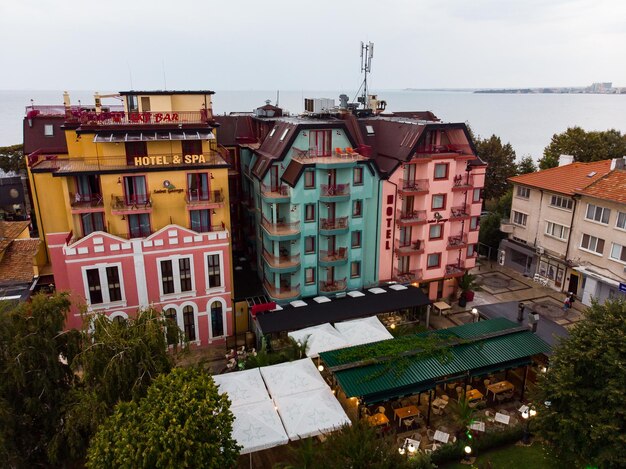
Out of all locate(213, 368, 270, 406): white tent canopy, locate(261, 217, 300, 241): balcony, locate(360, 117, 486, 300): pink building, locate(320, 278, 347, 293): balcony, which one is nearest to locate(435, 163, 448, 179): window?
locate(360, 117, 486, 300): pink building

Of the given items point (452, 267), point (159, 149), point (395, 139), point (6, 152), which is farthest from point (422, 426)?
point (6, 152)

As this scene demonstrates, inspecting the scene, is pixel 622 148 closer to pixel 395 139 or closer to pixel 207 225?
pixel 395 139

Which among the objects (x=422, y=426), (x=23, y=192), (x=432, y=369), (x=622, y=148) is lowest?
(x=422, y=426)

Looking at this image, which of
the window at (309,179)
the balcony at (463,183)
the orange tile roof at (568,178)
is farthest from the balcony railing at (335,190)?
the orange tile roof at (568,178)

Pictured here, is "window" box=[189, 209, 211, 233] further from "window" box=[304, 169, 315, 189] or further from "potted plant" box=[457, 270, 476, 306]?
"potted plant" box=[457, 270, 476, 306]

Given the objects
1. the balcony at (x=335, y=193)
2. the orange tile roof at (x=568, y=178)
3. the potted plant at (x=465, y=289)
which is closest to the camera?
the balcony at (x=335, y=193)

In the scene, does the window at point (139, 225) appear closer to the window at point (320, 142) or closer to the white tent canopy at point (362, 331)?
the window at point (320, 142)

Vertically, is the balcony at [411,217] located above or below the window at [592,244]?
above

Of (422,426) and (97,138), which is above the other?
(97,138)
